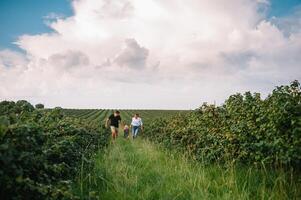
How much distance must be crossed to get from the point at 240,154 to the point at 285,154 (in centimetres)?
160

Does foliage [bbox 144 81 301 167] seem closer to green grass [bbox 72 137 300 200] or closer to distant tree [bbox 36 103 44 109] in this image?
green grass [bbox 72 137 300 200]

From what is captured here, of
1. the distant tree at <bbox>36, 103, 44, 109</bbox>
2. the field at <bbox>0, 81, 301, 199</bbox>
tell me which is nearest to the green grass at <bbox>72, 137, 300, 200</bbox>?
the field at <bbox>0, 81, 301, 199</bbox>

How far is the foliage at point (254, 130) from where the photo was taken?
7523 millimetres

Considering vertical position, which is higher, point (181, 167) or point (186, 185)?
point (181, 167)

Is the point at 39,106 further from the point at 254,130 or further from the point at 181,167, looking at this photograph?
the point at 254,130

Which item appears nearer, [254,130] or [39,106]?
[254,130]

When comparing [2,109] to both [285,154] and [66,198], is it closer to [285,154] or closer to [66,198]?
[66,198]

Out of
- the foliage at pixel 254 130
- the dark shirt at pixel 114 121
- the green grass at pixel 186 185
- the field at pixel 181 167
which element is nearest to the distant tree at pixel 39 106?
the field at pixel 181 167

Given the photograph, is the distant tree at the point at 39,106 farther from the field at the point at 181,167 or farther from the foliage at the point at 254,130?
the foliage at the point at 254,130

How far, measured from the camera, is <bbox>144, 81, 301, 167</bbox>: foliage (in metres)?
7.52

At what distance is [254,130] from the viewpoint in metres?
8.68

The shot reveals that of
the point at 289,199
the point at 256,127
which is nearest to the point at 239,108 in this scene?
the point at 256,127

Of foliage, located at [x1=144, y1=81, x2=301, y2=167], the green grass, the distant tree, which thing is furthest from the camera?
the distant tree

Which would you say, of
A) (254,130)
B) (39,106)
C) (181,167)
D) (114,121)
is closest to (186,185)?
(181,167)
